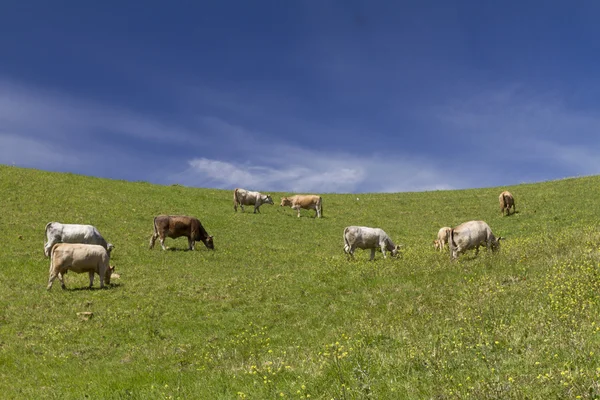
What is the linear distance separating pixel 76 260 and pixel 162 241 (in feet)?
29.5

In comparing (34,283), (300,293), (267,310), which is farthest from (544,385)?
(34,283)

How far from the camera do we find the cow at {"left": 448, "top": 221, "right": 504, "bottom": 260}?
20.1 m

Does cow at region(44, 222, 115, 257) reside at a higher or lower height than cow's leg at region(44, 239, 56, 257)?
higher

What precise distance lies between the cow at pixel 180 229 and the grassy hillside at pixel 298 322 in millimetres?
1131

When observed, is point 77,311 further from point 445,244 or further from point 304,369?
point 445,244

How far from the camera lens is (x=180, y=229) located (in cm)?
2886

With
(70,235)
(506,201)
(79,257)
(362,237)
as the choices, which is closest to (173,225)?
(70,235)

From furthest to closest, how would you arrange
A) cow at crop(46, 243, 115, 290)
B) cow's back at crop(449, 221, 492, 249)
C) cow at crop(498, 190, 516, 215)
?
cow at crop(498, 190, 516, 215) < cow's back at crop(449, 221, 492, 249) < cow at crop(46, 243, 115, 290)

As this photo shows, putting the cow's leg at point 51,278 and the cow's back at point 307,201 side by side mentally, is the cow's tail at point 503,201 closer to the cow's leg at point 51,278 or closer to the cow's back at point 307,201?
the cow's back at point 307,201

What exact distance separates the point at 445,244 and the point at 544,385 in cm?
2111

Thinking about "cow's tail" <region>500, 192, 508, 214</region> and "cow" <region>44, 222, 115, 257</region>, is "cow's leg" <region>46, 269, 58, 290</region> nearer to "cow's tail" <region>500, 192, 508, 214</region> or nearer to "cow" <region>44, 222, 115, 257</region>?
"cow" <region>44, 222, 115, 257</region>

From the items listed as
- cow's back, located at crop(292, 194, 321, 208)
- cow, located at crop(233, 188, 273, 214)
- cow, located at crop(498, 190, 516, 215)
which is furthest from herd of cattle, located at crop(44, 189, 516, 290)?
cow's back, located at crop(292, 194, 321, 208)

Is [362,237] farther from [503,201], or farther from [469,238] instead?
[503,201]

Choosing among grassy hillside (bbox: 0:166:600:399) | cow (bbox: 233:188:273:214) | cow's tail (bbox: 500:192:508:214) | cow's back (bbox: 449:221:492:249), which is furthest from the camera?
cow (bbox: 233:188:273:214)
